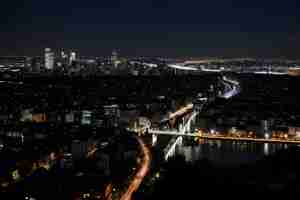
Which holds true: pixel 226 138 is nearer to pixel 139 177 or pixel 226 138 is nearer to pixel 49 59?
pixel 139 177

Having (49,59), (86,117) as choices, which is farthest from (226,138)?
(49,59)

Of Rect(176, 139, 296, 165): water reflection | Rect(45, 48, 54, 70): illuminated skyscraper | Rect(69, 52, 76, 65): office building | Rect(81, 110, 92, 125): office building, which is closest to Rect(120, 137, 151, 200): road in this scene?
Rect(176, 139, 296, 165): water reflection

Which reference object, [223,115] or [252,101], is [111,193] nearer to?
[223,115]

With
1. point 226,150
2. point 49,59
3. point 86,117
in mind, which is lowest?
point 226,150

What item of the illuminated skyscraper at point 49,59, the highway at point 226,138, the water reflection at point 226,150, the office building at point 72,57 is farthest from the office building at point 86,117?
the office building at point 72,57

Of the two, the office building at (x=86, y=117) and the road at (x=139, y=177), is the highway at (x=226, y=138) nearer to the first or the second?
the office building at (x=86, y=117)

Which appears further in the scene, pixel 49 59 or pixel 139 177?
pixel 49 59

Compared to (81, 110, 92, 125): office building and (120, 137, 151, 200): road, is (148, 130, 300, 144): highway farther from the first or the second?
(120, 137, 151, 200): road

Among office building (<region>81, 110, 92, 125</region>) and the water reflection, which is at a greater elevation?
office building (<region>81, 110, 92, 125</region>)
